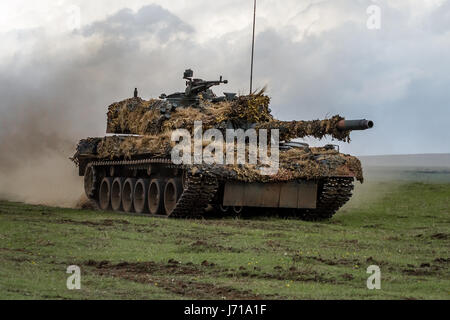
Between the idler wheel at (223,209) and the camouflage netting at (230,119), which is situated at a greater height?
the camouflage netting at (230,119)

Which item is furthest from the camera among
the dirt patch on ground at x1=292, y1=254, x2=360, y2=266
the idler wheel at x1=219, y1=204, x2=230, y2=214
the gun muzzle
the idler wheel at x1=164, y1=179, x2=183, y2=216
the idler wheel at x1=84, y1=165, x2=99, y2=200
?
the idler wheel at x1=84, y1=165, x2=99, y2=200

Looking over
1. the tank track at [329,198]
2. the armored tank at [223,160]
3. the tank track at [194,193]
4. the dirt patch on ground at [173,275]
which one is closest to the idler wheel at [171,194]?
the armored tank at [223,160]

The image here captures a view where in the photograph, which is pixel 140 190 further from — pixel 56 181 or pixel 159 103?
pixel 56 181

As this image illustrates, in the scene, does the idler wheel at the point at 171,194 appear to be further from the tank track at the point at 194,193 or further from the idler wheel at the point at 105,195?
the idler wheel at the point at 105,195

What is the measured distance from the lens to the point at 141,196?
2492 centimetres

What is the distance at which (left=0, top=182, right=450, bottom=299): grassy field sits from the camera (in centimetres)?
1096

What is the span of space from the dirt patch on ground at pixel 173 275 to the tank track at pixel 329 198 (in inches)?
382

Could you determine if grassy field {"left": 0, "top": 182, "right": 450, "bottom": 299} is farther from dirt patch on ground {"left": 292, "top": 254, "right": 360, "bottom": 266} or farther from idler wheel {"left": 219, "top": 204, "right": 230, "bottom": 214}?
idler wheel {"left": 219, "top": 204, "right": 230, "bottom": 214}

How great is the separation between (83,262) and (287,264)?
3.16 meters

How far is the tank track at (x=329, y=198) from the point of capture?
22719mm

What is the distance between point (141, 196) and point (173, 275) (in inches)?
496

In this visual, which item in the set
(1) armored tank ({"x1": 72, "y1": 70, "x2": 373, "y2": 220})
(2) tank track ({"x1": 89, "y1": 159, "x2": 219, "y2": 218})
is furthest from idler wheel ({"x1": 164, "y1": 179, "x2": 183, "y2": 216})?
(2) tank track ({"x1": 89, "y1": 159, "x2": 219, "y2": 218})

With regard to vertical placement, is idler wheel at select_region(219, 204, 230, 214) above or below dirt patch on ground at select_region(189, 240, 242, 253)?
above

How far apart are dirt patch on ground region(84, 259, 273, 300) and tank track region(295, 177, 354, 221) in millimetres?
9692
